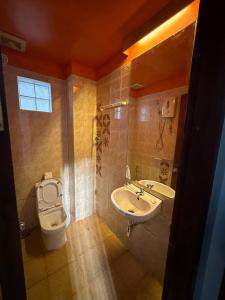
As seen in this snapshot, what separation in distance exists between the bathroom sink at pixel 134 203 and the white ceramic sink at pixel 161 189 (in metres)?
0.06

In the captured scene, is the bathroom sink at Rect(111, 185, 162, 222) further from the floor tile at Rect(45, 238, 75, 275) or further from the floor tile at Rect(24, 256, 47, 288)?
the floor tile at Rect(24, 256, 47, 288)

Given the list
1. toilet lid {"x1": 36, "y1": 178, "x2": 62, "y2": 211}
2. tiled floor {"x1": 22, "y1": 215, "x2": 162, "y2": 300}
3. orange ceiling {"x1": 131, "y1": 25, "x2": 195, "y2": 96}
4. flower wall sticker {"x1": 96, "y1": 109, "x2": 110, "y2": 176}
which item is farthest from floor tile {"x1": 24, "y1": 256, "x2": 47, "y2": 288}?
orange ceiling {"x1": 131, "y1": 25, "x2": 195, "y2": 96}

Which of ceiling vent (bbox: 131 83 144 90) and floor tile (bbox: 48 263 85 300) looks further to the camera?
ceiling vent (bbox: 131 83 144 90)

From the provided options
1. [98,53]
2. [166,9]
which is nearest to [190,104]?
[166,9]

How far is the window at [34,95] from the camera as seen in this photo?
175cm

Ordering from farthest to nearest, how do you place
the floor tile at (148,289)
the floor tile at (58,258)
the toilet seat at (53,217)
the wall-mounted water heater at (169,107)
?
the toilet seat at (53,217)
the floor tile at (58,258)
the floor tile at (148,289)
the wall-mounted water heater at (169,107)

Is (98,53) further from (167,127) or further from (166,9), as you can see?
(167,127)

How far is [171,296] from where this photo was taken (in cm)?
67

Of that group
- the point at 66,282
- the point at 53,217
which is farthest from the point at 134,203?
the point at 53,217

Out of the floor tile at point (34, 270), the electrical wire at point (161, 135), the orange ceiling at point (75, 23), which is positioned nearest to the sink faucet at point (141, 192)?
the electrical wire at point (161, 135)

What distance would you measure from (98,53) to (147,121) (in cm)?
102

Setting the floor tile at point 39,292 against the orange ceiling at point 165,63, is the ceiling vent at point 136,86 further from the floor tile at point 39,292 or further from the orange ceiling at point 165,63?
the floor tile at point 39,292

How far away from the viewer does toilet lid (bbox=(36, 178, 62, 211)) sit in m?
1.89

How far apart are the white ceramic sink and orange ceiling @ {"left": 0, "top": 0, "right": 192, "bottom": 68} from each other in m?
1.47
